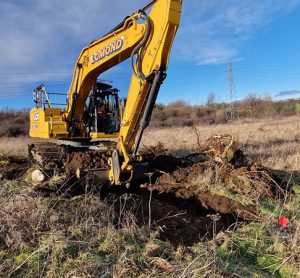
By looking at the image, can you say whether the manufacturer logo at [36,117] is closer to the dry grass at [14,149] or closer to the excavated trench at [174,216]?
the excavated trench at [174,216]

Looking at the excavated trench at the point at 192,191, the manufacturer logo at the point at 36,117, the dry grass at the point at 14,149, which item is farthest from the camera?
the dry grass at the point at 14,149

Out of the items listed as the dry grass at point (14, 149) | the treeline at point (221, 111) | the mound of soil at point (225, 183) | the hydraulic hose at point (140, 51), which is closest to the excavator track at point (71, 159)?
the mound of soil at point (225, 183)

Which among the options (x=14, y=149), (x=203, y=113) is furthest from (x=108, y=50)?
(x=203, y=113)

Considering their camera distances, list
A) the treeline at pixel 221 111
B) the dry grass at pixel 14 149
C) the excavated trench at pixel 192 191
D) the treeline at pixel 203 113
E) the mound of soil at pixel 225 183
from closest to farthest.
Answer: the excavated trench at pixel 192 191, the mound of soil at pixel 225 183, the dry grass at pixel 14 149, the treeline at pixel 203 113, the treeline at pixel 221 111

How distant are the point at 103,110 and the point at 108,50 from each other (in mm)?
2022

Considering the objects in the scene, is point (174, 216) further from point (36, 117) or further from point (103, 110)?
point (36, 117)

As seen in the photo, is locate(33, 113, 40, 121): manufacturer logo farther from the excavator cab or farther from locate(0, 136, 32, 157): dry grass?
locate(0, 136, 32, 157): dry grass

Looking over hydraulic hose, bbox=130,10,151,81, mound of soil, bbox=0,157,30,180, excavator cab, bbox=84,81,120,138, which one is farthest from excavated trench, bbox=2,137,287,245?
mound of soil, bbox=0,157,30,180

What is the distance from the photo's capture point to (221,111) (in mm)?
49875

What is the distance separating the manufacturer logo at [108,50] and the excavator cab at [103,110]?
1009mm

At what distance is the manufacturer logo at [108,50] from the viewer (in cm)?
693

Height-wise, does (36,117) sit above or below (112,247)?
above

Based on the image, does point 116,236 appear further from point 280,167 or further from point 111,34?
point 280,167

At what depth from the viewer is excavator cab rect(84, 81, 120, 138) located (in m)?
8.62
